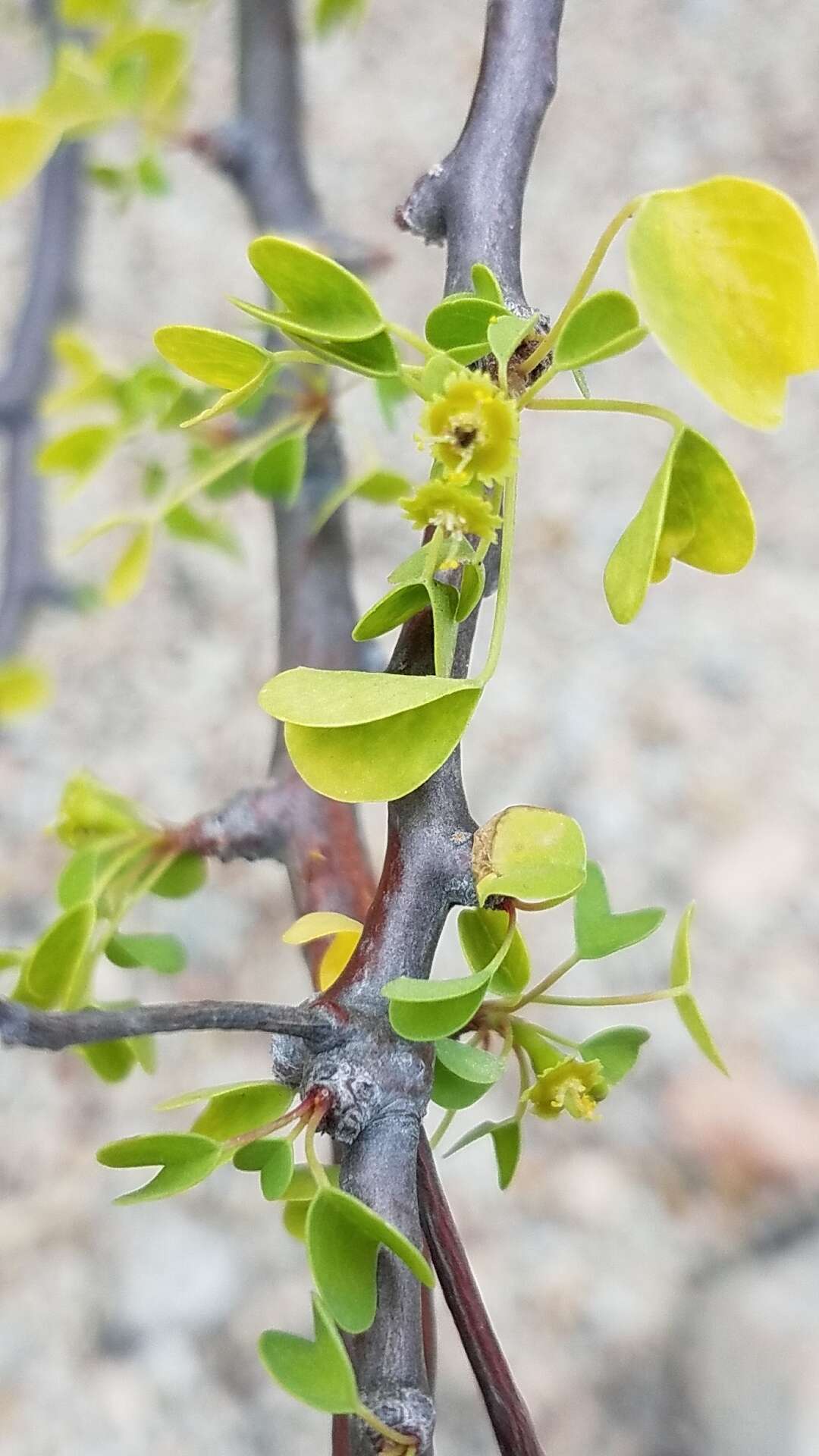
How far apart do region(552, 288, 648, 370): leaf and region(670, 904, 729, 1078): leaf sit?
9 centimetres

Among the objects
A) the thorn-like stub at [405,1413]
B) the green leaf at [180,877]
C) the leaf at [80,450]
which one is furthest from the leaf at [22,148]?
the thorn-like stub at [405,1413]

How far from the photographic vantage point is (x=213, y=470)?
0.85 feet

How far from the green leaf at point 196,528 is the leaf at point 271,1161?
213mm

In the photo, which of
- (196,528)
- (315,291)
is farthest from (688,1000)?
(196,528)

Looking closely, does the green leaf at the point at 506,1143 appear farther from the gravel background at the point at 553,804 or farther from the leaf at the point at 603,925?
the gravel background at the point at 553,804

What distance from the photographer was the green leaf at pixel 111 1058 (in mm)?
233

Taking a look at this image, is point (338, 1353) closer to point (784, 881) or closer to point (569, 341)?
point (569, 341)

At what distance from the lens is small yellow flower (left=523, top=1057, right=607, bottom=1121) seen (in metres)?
0.17

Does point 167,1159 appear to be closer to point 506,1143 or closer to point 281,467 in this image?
point 506,1143

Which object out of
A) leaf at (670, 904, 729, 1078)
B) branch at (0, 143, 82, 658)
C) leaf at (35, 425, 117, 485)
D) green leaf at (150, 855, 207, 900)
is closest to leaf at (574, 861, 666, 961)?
leaf at (670, 904, 729, 1078)

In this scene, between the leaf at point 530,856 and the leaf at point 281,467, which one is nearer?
the leaf at point 530,856

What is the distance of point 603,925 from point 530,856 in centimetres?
5

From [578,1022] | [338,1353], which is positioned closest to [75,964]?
[338,1353]

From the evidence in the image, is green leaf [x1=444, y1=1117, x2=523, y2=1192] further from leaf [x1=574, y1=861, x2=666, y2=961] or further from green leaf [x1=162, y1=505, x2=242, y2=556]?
green leaf [x1=162, y1=505, x2=242, y2=556]
